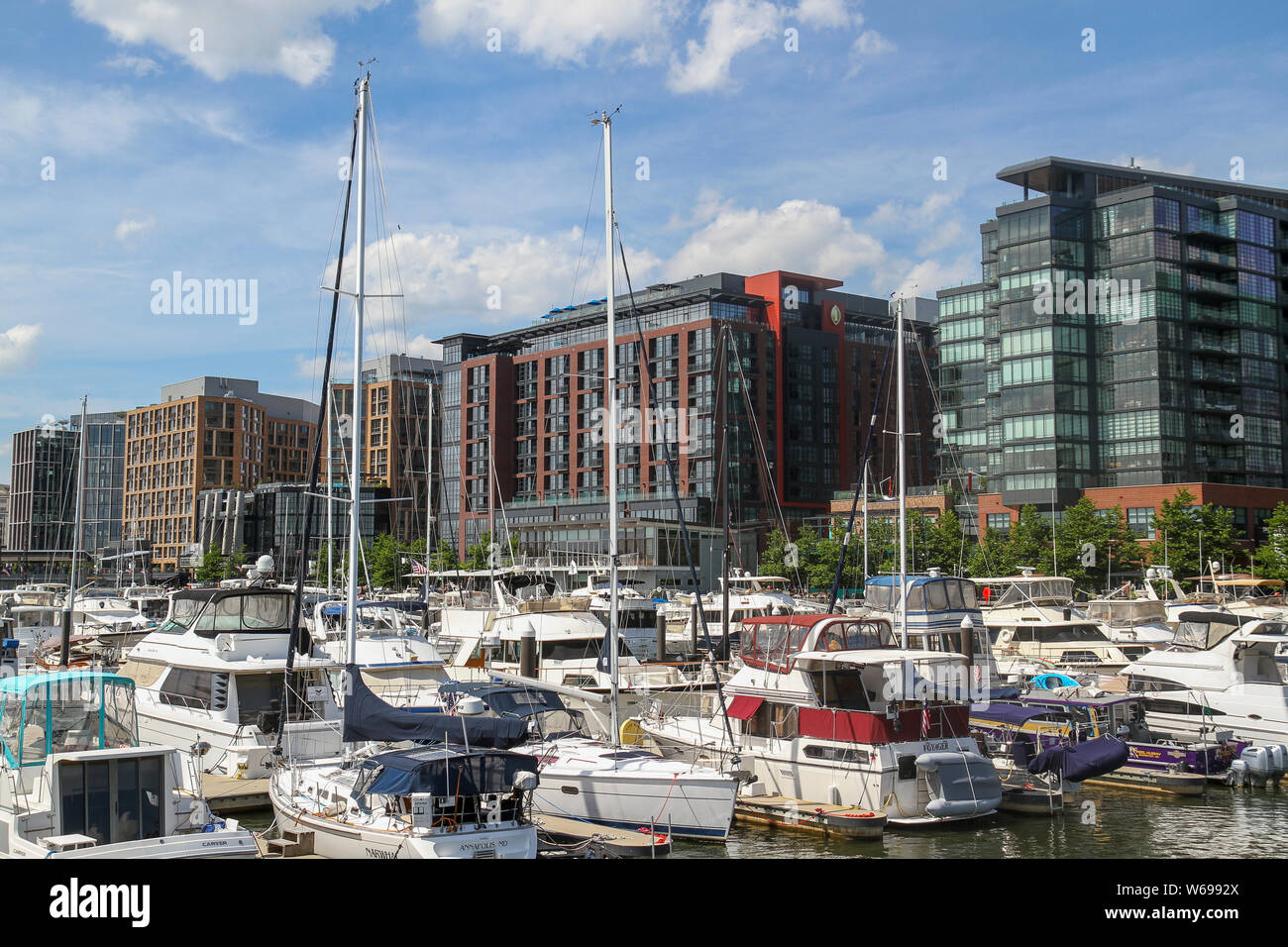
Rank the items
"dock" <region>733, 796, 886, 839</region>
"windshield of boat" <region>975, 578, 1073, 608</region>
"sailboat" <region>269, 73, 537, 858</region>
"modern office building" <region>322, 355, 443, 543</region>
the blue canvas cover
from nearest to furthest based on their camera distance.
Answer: "sailboat" <region>269, 73, 537, 858</region>
"dock" <region>733, 796, 886, 839</region>
the blue canvas cover
"windshield of boat" <region>975, 578, 1073, 608</region>
"modern office building" <region>322, 355, 443, 543</region>

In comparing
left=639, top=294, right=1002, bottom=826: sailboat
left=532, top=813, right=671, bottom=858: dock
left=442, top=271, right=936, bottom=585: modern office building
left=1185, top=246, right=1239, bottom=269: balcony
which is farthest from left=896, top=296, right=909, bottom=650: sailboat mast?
left=1185, top=246, right=1239, bottom=269: balcony

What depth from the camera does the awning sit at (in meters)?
24.9

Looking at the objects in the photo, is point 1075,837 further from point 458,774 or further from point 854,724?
point 458,774

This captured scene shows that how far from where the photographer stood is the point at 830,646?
24.9 meters

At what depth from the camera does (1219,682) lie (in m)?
31.7

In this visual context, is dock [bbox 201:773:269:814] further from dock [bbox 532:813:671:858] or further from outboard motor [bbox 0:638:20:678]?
outboard motor [bbox 0:638:20:678]

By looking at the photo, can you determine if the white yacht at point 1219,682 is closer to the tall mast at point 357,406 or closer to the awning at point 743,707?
the awning at point 743,707

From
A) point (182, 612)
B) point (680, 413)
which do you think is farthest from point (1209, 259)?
point (182, 612)

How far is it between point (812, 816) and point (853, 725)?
2.09 m

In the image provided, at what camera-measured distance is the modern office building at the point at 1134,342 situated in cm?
9888

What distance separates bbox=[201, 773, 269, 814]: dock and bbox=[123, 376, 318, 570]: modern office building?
153268 mm

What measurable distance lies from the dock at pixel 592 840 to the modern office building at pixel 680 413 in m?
86.4
